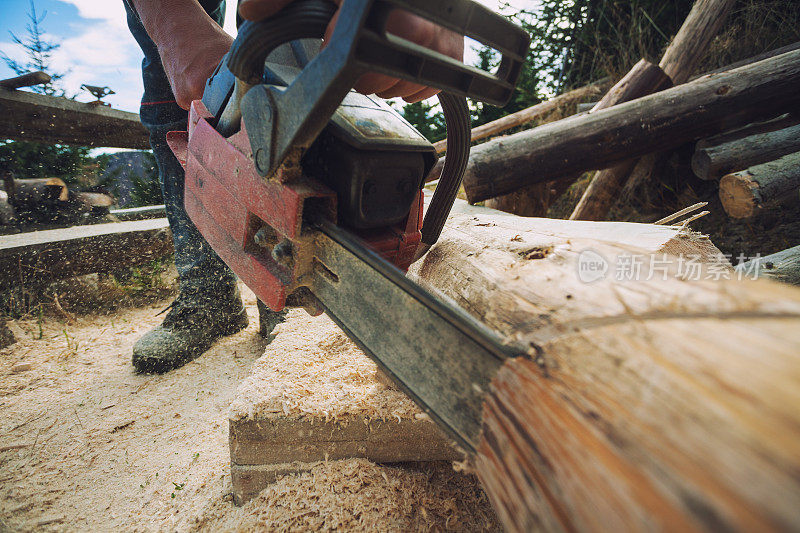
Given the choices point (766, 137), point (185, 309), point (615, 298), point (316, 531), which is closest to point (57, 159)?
point (185, 309)

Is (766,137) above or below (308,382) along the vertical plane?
above

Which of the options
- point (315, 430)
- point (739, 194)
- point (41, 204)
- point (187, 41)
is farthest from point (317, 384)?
point (41, 204)

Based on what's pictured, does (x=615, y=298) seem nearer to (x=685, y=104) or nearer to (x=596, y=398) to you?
(x=596, y=398)

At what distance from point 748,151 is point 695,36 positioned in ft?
5.16

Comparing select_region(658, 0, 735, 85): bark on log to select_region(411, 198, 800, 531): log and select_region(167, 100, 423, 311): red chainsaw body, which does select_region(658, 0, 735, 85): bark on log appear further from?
select_region(411, 198, 800, 531): log

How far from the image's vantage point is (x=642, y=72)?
137 inches

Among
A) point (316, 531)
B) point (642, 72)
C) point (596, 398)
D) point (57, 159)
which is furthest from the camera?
point (57, 159)

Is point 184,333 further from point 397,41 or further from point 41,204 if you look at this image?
point 41,204

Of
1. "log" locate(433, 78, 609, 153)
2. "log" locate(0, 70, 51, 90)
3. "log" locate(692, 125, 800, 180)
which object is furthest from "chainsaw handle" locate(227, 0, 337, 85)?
"log" locate(433, 78, 609, 153)

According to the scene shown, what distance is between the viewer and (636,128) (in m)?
2.65

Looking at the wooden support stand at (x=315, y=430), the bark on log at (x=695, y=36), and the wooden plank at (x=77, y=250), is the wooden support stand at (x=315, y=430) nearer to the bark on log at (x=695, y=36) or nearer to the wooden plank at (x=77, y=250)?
the wooden plank at (x=77, y=250)

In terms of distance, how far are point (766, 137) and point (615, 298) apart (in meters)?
3.28

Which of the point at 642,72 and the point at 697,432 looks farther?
the point at 642,72

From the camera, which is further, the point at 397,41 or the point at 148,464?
the point at 148,464
